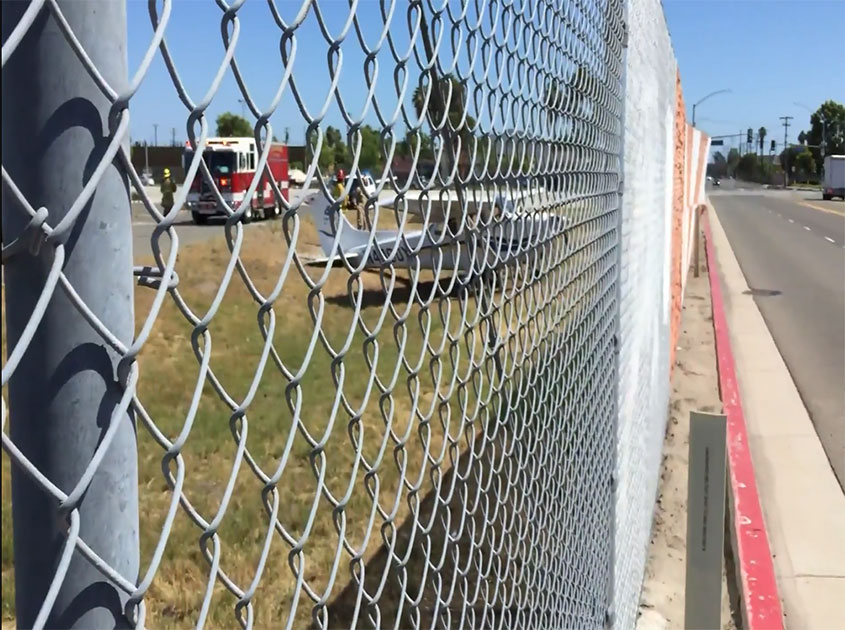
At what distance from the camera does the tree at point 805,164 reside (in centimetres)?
9738

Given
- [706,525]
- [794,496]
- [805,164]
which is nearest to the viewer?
[706,525]

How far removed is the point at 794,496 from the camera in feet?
20.9

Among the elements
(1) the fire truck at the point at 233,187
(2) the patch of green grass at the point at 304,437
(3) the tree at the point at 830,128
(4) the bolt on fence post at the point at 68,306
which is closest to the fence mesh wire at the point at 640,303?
(2) the patch of green grass at the point at 304,437

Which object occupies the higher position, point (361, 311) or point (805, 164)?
point (361, 311)

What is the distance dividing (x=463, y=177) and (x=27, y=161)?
1206 mm

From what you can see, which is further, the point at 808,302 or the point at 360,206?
the point at 808,302

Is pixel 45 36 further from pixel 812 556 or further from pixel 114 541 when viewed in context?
pixel 812 556

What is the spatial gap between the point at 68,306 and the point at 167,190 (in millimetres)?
680

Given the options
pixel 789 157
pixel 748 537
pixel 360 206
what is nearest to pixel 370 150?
pixel 360 206

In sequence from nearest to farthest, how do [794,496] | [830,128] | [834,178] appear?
[794,496], [834,178], [830,128]

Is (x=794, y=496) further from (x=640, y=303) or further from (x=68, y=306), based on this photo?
(x=68, y=306)

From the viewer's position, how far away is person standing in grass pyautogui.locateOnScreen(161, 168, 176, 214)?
1.25 meters

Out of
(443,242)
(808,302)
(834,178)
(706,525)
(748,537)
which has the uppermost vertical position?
(443,242)

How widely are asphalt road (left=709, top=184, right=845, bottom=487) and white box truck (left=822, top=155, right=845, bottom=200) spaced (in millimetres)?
25985
